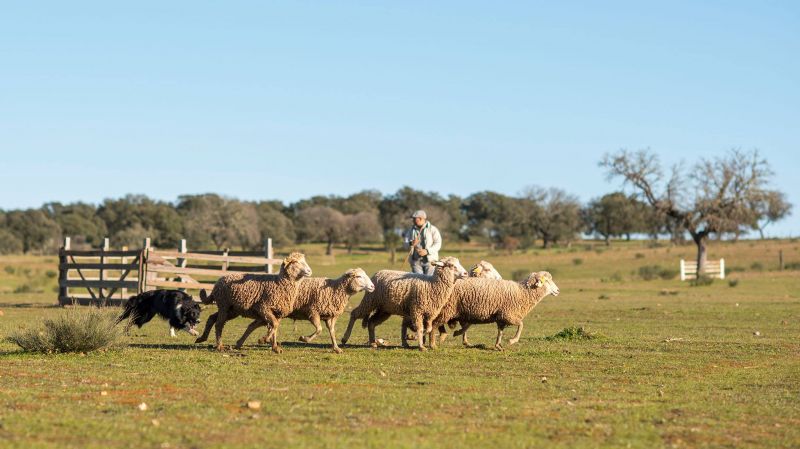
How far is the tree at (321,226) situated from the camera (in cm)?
10788

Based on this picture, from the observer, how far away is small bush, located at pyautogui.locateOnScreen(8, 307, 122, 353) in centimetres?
1453

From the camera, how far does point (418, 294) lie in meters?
16.1

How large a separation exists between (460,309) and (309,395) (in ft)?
20.3

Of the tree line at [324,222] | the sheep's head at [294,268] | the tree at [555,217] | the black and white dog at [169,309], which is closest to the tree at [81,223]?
the tree line at [324,222]

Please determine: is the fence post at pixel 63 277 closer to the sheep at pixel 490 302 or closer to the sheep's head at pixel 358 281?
the sheep's head at pixel 358 281

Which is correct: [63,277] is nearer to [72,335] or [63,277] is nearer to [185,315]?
[185,315]

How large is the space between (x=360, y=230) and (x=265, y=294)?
3614 inches

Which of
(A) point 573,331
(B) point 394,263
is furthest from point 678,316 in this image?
(B) point 394,263

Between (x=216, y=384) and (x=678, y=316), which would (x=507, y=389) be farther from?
(x=678, y=316)

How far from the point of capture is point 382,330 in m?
21.6

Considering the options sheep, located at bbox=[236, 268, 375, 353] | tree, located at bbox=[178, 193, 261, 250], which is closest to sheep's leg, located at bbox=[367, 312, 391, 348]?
sheep, located at bbox=[236, 268, 375, 353]

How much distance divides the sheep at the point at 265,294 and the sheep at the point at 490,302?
99.5 inches

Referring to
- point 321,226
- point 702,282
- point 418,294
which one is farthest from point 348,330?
point 321,226

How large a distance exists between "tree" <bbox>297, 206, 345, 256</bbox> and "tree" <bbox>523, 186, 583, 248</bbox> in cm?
2080
